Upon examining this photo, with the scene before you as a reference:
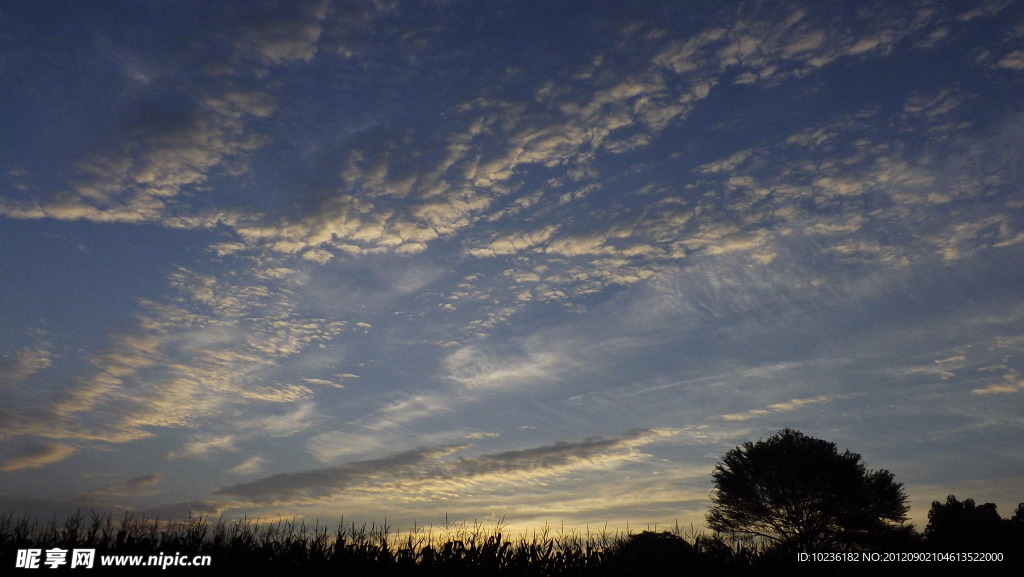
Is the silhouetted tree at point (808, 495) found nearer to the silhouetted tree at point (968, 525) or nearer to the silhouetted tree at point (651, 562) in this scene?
the silhouetted tree at point (968, 525)

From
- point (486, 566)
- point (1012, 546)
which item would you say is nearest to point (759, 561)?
point (486, 566)

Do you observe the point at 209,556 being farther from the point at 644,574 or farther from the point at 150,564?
the point at 644,574

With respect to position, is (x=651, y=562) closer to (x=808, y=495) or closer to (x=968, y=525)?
(x=808, y=495)

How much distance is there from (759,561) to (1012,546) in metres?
66.6

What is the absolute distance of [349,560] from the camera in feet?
33.9

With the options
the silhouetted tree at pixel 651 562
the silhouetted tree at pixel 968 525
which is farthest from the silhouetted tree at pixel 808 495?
the silhouetted tree at pixel 651 562

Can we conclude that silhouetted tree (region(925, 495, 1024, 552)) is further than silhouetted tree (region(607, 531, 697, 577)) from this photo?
Yes

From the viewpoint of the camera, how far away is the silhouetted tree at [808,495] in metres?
59.3

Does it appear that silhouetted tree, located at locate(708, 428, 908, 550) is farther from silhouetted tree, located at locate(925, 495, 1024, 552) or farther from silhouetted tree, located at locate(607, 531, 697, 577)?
silhouetted tree, located at locate(607, 531, 697, 577)

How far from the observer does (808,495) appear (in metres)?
60.7

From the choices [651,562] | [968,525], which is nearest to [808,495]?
[968,525]

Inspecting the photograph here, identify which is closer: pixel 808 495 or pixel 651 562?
pixel 651 562

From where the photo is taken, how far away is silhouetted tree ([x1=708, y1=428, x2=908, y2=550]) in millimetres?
59281

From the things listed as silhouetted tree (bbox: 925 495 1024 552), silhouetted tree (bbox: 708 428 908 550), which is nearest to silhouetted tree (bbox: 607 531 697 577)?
silhouetted tree (bbox: 708 428 908 550)
